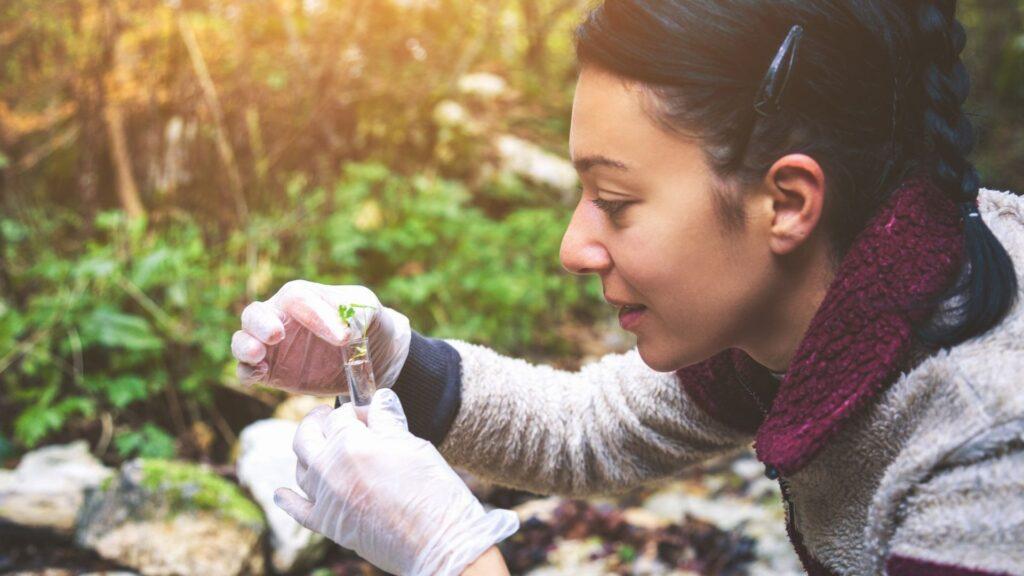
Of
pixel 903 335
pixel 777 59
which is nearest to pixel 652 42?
pixel 777 59

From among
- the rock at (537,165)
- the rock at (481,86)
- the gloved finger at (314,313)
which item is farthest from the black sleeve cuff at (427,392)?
the rock at (481,86)

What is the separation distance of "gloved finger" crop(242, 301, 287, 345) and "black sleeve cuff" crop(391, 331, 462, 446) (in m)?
0.26

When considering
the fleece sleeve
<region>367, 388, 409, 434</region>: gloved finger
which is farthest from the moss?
the fleece sleeve

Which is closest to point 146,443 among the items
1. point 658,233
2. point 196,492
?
point 196,492

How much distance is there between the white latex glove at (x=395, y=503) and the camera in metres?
1.27

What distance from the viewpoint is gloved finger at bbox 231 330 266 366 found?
1.46m

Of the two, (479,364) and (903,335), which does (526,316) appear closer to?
(479,364)

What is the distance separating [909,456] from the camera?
113 cm

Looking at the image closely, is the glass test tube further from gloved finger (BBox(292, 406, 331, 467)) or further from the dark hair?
the dark hair

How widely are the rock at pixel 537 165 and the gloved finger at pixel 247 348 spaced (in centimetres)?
A: 484

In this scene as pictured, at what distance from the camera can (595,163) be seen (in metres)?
1.33

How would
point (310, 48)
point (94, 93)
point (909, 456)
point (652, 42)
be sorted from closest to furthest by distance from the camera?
point (909, 456)
point (652, 42)
point (94, 93)
point (310, 48)

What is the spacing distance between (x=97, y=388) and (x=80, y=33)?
2.16 meters

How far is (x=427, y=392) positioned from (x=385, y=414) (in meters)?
0.28
